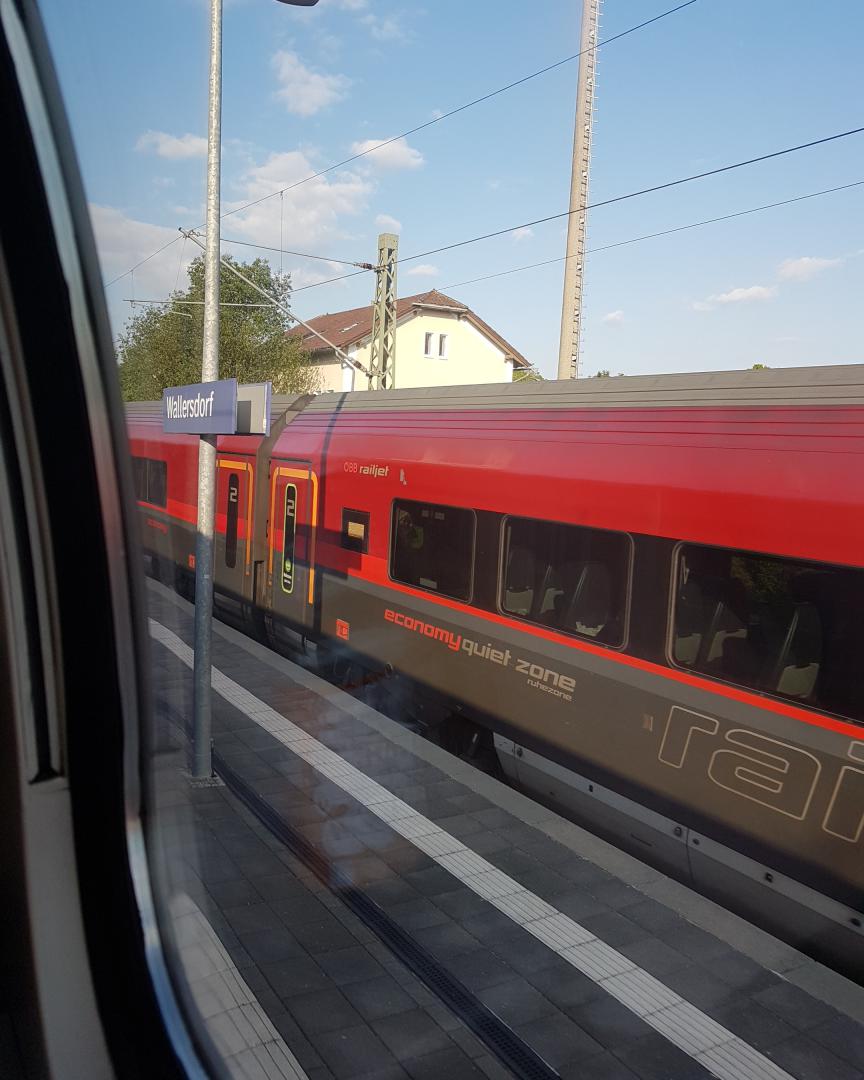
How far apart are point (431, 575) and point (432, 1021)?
144 inches

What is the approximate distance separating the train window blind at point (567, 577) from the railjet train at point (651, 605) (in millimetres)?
15

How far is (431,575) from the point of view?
696cm

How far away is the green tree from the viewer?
198cm

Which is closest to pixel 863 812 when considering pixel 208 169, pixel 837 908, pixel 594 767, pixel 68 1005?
pixel 837 908

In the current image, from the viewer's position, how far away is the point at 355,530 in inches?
315

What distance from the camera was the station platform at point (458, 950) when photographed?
3.46 m

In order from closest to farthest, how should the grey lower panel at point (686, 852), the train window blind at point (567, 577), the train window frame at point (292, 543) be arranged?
1. the grey lower panel at point (686, 852)
2. the train window blind at point (567, 577)
3. the train window frame at point (292, 543)

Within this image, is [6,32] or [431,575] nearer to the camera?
[6,32]

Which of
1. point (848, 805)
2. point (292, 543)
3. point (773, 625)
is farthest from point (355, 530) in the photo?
point (848, 805)

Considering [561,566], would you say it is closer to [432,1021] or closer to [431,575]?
[431,575]

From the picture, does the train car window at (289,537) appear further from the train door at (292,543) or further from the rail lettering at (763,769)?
the rail lettering at (763,769)

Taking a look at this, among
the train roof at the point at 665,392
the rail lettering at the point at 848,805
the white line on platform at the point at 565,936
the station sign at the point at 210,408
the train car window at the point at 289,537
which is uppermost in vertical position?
the train roof at the point at 665,392

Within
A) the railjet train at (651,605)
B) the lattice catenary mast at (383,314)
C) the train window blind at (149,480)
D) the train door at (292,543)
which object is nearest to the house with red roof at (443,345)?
the lattice catenary mast at (383,314)

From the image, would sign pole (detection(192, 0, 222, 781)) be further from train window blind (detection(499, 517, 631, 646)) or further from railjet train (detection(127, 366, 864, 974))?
train window blind (detection(499, 517, 631, 646))
